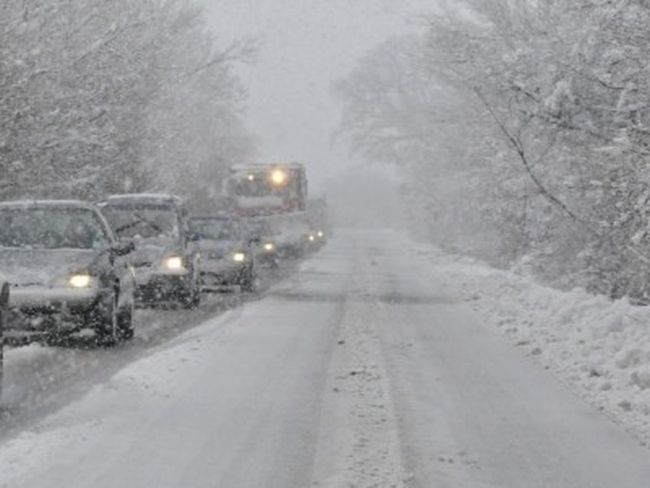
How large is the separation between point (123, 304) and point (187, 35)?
36239 millimetres

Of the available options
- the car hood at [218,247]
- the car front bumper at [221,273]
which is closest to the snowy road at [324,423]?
the car front bumper at [221,273]

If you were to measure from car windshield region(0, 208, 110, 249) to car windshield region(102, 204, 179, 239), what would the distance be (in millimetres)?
4871

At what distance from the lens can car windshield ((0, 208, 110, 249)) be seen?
1332 centimetres

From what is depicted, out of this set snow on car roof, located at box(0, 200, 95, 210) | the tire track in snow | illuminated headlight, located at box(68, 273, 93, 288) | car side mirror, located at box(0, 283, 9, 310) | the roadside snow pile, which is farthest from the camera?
snow on car roof, located at box(0, 200, 95, 210)

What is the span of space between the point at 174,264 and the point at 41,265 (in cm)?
609

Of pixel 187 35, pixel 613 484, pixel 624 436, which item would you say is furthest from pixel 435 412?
pixel 187 35

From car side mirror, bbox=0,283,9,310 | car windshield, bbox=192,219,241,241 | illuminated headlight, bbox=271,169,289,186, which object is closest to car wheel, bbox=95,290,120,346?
car side mirror, bbox=0,283,9,310

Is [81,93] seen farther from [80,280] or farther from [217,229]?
[80,280]

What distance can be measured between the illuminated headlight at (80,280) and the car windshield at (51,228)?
3.37ft

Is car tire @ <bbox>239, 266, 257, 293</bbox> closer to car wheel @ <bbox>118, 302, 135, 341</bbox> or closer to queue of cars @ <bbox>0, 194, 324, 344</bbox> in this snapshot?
queue of cars @ <bbox>0, 194, 324, 344</bbox>

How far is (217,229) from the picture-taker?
24828mm

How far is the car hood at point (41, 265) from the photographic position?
12.1 meters

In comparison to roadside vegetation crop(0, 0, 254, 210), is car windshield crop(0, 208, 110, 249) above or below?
below

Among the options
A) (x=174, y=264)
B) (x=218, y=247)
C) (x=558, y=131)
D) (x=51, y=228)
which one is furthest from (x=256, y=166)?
(x=51, y=228)
